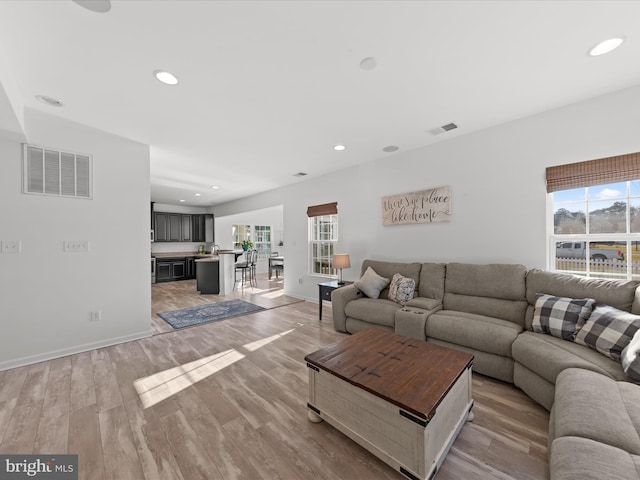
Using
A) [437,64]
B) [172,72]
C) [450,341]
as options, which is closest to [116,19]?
[172,72]

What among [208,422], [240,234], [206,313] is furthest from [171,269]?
[208,422]

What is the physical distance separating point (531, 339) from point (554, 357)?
302 millimetres

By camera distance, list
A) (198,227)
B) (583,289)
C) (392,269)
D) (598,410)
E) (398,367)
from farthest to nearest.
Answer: (198,227), (392,269), (583,289), (398,367), (598,410)

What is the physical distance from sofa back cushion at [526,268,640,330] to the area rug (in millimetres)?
4114

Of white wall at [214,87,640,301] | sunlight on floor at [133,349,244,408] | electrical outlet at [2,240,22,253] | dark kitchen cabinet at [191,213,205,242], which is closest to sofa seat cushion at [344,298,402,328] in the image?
white wall at [214,87,640,301]

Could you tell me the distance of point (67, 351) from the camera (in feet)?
9.82

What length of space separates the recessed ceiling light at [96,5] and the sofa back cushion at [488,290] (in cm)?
380

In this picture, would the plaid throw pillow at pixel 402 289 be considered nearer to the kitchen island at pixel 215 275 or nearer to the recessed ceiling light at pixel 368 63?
the recessed ceiling light at pixel 368 63

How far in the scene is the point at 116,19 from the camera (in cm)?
158

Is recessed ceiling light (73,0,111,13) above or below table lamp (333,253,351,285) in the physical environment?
above

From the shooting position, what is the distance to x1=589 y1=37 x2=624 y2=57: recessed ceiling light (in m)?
A: 1.80

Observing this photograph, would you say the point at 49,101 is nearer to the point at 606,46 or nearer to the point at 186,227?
the point at 606,46

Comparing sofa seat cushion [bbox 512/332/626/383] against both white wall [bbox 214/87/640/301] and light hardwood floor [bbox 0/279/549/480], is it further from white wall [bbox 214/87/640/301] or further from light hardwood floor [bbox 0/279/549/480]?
white wall [bbox 214/87/640/301]

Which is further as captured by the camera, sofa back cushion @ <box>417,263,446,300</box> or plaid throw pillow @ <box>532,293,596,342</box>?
sofa back cushion @ <box>417,263,446,300</box>
